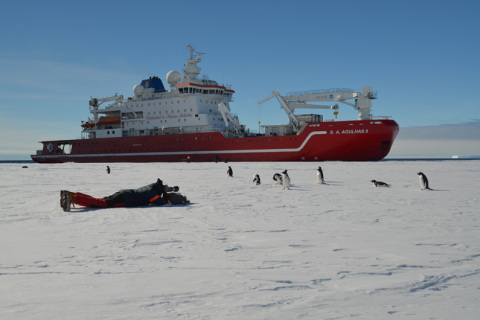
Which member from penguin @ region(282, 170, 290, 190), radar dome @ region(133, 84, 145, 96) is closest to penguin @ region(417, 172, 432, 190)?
penguin @ region(282, 170, 290, 190)

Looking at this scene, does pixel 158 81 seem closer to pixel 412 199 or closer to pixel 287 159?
pixel 287 159

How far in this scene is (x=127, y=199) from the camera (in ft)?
26.1

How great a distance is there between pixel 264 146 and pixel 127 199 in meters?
26.9

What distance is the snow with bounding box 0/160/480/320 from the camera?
105 inches

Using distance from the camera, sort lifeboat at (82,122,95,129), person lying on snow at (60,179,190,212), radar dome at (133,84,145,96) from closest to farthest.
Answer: person lying on snow at (60,179,190,212) < radar dome at (133,84,145,96) < lifeboat at (82,122,95,129)

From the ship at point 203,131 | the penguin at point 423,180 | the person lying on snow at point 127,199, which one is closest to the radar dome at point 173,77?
the ship at point 203,131

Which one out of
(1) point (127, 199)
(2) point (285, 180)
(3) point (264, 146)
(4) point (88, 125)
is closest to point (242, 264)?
(1) point (127, 199)

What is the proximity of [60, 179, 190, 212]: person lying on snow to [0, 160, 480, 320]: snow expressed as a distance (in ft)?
1.63

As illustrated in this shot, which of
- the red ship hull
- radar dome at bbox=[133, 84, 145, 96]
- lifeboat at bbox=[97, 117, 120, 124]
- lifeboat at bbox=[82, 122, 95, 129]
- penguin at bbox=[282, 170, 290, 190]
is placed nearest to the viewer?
penguin at bbox=[282, 170, 290, 190]

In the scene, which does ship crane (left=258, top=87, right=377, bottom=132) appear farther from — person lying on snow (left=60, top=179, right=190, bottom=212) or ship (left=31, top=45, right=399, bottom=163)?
person lying on snow (left=60, top=179, right=190, bottom=212)

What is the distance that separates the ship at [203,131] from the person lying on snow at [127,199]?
2497 cm

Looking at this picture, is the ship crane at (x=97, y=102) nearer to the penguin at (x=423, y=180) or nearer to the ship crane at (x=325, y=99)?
the ship crane at (x=325, y=99)

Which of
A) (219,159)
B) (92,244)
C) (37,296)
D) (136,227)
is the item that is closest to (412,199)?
(136,227)

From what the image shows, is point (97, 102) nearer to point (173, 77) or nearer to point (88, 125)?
point (88, 125)
